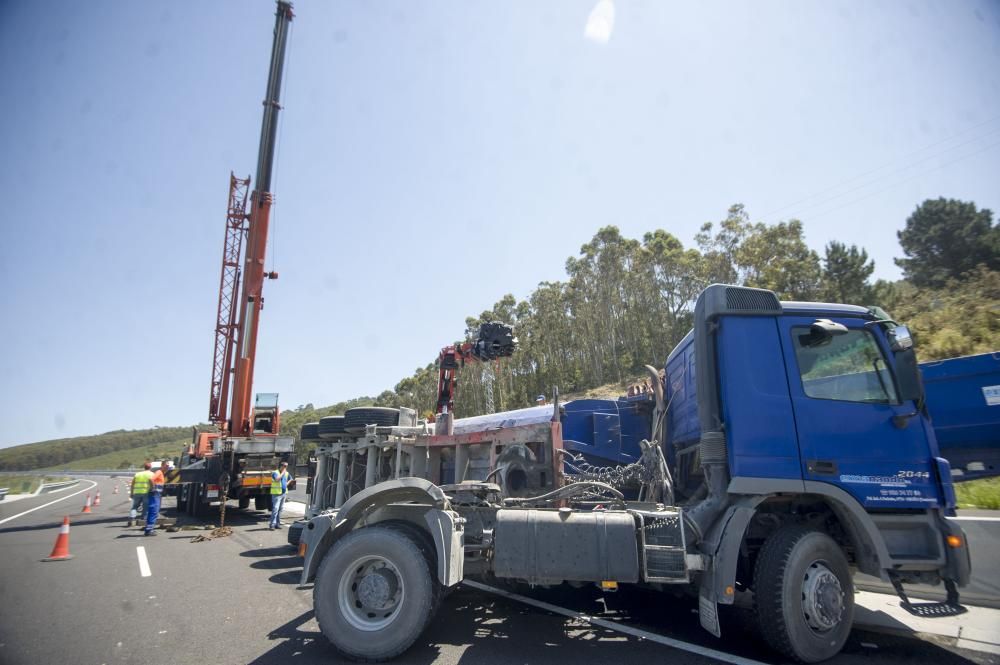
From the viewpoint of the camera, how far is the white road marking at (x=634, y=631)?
13.5 feet

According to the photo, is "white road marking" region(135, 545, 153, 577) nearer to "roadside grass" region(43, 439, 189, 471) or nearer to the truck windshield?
the truck windshield

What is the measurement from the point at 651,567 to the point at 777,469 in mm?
1352

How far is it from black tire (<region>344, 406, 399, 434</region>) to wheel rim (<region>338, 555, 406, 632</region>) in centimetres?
323

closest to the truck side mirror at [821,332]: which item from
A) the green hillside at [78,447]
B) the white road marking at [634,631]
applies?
the white road marking at [634,631]

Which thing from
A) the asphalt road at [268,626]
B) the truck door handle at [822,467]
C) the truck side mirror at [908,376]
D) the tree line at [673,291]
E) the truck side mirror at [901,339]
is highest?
the tree line at [673,291]

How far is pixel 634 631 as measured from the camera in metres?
4.79

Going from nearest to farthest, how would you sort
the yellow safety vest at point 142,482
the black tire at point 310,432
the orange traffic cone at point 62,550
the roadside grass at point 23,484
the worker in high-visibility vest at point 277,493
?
the orange traffic cone at point 62,550 → the black tire at point 310,432 → the yellow safety vest at point 142,482 → the worker in high-visibility vest at point 277,493 → the roadside grass at point 23,484

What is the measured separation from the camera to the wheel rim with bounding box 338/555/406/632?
4289 millimetres

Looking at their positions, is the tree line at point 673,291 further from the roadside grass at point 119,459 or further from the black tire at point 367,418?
the roadside grass at point 119,459

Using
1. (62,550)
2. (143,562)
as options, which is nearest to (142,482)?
(62,550)

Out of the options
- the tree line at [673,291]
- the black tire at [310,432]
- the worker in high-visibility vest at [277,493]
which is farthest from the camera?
the tree line at [673,291]

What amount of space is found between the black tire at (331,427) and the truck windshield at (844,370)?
6.59 m

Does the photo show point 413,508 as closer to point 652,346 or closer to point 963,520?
point 963,520

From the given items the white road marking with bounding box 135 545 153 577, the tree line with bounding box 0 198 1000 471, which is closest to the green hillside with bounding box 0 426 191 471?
the tree line with bounding box 0 198 1000 471
